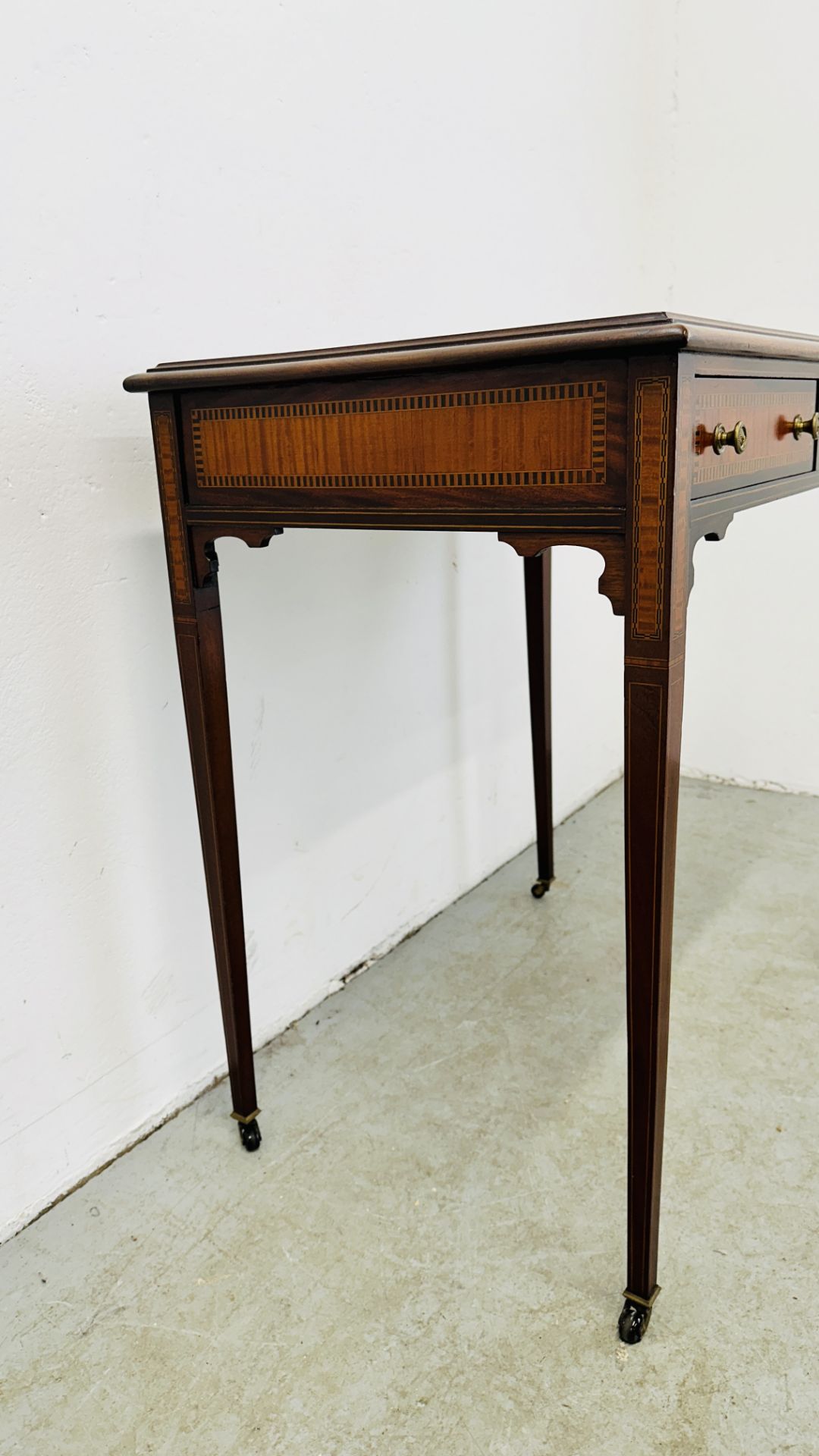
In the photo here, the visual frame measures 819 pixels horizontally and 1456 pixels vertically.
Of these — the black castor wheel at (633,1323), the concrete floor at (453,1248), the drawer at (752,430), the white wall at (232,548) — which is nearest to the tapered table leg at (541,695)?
the white wall at (232,548)

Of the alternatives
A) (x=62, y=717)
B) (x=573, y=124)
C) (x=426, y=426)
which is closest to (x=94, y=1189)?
(x=62, y=717)

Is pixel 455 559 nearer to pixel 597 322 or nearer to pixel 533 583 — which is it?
pixel 533 583

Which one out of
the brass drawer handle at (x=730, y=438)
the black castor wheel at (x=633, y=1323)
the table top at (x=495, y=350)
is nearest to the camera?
the table top at (x=495, y=350)

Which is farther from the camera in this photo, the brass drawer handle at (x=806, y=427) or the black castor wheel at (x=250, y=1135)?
the black castor wheel at (x=250, y=1135)

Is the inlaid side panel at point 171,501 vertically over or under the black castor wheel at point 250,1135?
over

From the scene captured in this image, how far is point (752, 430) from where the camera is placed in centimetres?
A: 109

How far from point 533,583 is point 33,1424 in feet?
4.47

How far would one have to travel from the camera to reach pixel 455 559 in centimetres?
202

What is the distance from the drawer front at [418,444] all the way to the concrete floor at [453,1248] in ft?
2.79

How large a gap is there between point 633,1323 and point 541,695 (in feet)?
3.59

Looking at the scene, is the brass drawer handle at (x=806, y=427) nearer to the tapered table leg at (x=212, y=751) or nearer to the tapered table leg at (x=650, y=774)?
the tapered table leg at (x=650, y=774)

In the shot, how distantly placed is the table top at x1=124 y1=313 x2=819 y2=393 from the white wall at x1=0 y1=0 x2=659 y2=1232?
0.21 meters

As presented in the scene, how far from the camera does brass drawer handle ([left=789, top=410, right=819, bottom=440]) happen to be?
1182mm

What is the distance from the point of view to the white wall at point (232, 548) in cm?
123
